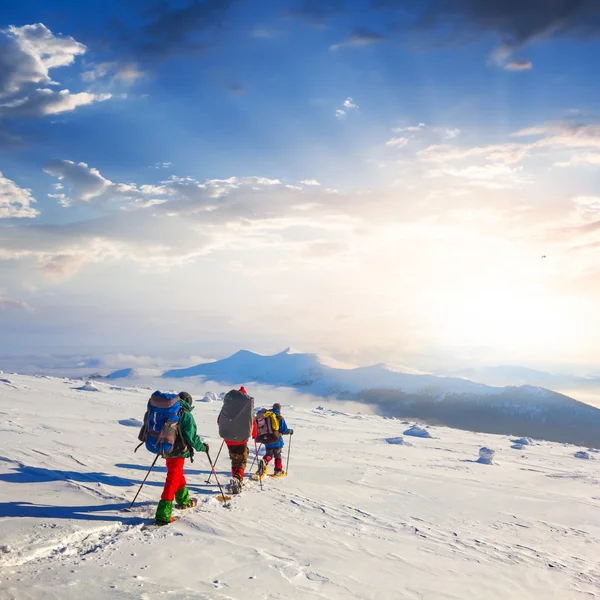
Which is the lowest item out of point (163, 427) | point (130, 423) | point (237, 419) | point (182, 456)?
point (130, 423)

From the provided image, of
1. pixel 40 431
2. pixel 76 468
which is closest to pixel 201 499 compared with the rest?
pixel 76 468

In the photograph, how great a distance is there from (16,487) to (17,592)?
14.3ft

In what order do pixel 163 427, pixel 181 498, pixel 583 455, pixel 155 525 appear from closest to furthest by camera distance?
pixel 155 525 → pixel 163 427 → pixel 181 498 → pixel 583 455

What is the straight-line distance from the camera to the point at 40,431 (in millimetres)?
13750

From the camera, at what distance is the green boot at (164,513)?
705 cm

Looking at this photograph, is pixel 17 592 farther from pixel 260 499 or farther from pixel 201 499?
pixel 260 499

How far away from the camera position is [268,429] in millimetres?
12242

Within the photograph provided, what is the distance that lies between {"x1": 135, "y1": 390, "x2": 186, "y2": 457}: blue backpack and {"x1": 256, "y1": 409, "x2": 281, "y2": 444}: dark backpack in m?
4.71

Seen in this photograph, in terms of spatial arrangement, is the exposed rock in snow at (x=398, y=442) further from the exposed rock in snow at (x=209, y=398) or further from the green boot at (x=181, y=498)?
the exposed rock in snow at (x=209, y=398)

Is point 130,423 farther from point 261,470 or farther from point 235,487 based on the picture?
point 235,487

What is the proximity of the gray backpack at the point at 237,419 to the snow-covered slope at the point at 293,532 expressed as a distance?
117 cm

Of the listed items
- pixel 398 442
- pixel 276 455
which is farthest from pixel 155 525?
pixel 398 442

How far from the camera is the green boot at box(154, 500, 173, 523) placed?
23.1 feet

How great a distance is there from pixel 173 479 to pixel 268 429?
195 inches
